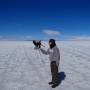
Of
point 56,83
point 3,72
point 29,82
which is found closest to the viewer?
point 56,83

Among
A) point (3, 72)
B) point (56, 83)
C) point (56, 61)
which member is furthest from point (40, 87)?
point (3, 72)

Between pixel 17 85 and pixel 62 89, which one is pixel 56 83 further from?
pixel 17 85

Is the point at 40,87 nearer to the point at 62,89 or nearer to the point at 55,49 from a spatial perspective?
the point at 62,89

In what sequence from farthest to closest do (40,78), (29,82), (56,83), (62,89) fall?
1. (40,78)
2. (29,82)
3. (56,83)
4. (62,89)

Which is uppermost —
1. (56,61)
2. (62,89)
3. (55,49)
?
(55,49)

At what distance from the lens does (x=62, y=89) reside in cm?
556

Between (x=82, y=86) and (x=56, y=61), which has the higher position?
(x=56, y=61)

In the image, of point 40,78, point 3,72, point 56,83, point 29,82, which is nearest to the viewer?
point 56,83

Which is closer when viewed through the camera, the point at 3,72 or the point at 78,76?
the point at 78,76

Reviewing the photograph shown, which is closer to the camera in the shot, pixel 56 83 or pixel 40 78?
pixel 56 83

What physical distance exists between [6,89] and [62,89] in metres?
1.82

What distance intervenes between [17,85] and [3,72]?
2.16 metres

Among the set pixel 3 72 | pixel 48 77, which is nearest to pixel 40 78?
pixel 48 77

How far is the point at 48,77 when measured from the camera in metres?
7.02
